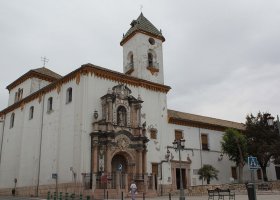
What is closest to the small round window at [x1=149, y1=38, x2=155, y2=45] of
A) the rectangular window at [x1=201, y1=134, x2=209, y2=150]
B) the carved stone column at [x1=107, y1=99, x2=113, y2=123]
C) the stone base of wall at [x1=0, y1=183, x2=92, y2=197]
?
the carved stone column at [x1=107, y1=99, x2=113, y2=123]

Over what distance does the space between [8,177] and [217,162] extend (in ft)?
81.7

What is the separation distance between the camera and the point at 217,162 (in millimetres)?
41438

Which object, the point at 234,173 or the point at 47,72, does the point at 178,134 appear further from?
the point at 47,72

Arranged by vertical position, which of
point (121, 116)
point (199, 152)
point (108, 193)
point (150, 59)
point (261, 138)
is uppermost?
point (150, 59)

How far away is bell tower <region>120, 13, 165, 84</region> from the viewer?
3675cm

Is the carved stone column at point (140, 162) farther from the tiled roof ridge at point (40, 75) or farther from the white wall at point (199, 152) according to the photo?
the tiled roof ridge at point (40, 75)

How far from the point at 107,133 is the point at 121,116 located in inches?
130

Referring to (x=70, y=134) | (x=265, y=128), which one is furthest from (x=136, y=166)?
(x=265, y=128)

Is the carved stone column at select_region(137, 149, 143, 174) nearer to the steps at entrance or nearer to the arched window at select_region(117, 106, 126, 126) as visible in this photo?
the arched window at select_region(117, 106, 126, 126)

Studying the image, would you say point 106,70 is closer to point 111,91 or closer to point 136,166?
point 111,91

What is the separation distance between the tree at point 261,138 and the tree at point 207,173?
16.6 ft

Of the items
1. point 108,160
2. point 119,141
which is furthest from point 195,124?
point 108,160

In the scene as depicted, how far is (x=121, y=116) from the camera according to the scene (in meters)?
32.0

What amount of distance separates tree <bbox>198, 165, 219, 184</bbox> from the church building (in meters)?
0.85
